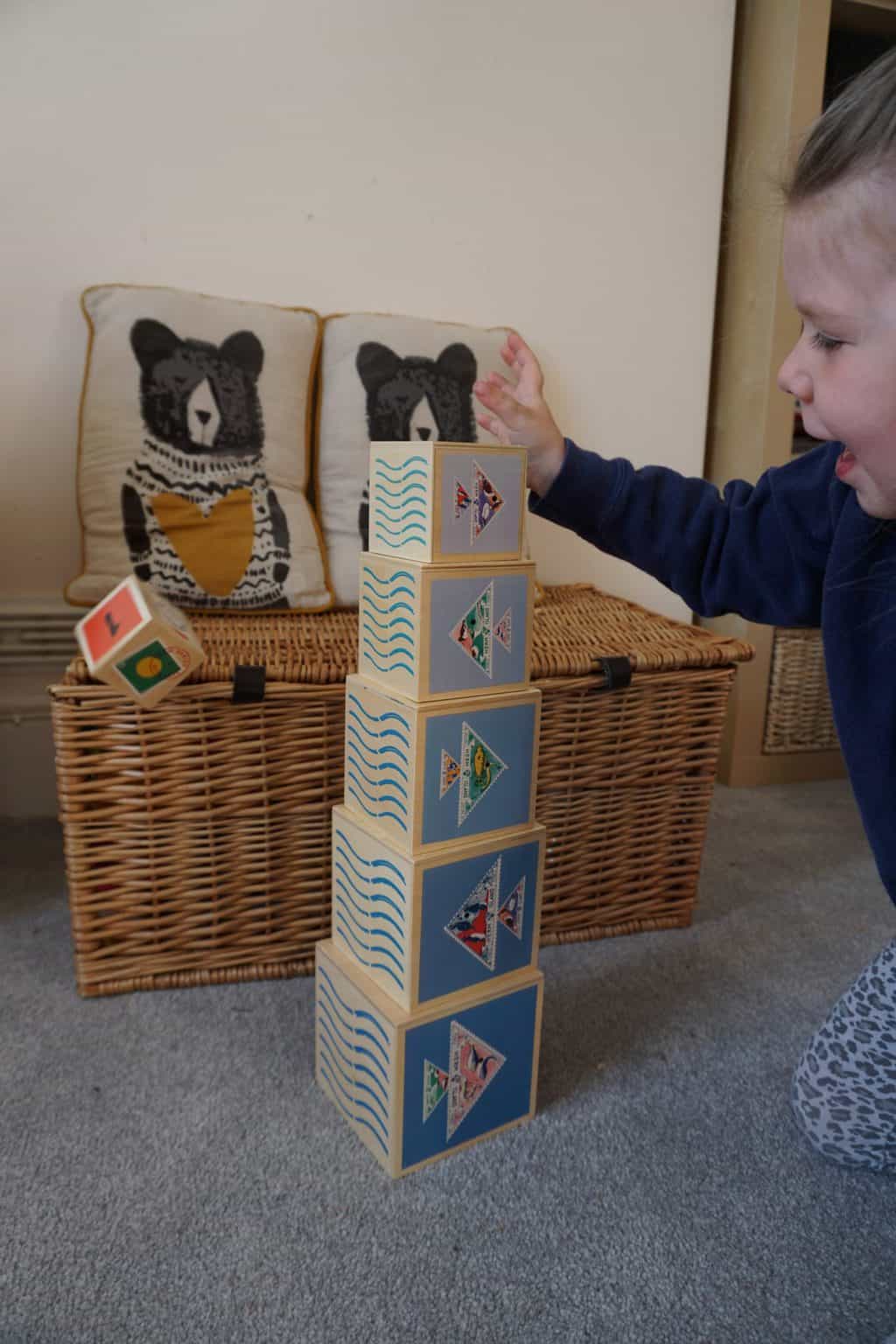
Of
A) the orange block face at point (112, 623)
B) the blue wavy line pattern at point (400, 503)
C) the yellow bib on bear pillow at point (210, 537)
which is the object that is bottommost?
the orange block face at point (112, 623)

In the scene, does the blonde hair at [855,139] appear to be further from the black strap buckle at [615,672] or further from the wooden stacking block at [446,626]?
the black strap buckle at [615,672]

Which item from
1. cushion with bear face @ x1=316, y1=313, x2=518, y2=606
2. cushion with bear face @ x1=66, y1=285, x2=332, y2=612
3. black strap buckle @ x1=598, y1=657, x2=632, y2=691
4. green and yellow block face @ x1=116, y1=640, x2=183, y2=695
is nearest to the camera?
green and yellow block face @ x1=116, y1=640, x2=183, y2=695

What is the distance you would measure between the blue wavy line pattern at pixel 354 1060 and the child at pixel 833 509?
1.26 ft

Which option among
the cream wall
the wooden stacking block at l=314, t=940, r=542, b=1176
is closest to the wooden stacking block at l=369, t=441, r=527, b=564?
the wooden stacking block at l=314, t=940, r=542, b=1176

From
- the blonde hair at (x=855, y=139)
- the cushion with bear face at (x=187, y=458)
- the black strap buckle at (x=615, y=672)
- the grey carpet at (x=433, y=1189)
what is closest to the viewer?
the blonde hair at (x=855, y=139)

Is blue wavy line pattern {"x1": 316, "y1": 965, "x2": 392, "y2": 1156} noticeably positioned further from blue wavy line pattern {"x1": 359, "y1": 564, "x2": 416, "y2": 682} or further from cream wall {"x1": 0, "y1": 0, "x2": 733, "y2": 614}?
cream wall {"x1": 0, "y1": 0, "x2": 733, "y2": 614}

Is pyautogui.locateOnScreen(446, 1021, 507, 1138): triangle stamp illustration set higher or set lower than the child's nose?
lower

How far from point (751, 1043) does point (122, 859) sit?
70 cm

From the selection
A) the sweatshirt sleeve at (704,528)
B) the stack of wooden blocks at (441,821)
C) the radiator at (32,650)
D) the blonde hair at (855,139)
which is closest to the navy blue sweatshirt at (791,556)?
the sweatshirt sleeve at (704,528)

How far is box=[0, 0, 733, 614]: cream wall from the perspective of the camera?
1.29 meters

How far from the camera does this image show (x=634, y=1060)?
A: 929 mm

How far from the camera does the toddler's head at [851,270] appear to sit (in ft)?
1.68

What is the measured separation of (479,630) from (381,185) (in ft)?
3.26

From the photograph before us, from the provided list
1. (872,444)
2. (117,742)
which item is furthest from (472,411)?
(872,444)
